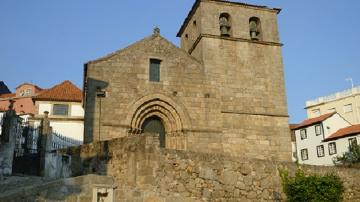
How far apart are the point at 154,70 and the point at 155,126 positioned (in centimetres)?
251

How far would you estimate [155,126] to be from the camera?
18922 mm

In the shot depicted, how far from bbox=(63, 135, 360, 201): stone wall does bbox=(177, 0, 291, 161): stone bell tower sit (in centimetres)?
623

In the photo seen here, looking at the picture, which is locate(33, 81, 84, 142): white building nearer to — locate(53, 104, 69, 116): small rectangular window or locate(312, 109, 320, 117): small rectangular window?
locate(53, 104, 69, 116): small rectangular window

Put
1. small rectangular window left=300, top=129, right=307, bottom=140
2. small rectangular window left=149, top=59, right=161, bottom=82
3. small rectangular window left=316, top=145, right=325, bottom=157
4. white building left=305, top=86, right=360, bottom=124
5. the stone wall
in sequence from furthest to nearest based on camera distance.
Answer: white building left=305, top=86, right=360, bottom=124 → small rectangular window left=300, top=129, right=307, bottom=140 → small rectangular window left=316, top=145, right=325, bottom=157 → small rectangular window left=149, top=59, right=161, bottom=82 → the stone wall

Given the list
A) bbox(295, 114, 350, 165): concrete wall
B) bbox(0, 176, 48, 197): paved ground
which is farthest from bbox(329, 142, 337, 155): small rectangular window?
bbox(0, 176, 48, 197): paved ground

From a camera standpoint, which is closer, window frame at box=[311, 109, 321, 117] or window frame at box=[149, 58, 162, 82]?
window frame at box=[149, 58, 162, 82]

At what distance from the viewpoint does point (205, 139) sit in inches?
727

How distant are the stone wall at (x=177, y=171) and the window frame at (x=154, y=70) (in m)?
6.44

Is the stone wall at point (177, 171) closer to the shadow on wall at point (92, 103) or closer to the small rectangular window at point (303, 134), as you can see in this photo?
the shadow on wall at point (92, 103)

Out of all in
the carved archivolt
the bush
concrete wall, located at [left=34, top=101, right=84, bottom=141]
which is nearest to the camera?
the bush

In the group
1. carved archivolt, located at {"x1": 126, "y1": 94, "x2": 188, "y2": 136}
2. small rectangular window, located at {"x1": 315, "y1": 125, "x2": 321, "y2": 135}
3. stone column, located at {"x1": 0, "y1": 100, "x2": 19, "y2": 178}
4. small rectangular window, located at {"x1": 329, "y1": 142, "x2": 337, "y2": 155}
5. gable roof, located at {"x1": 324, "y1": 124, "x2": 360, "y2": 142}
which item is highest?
small rectangular window, located at {"x1": 315, "y1": 125, "x2": 321, "y2": 135}

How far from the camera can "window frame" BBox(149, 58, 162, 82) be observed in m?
19.0

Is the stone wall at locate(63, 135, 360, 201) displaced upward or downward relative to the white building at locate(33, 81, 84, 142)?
downward

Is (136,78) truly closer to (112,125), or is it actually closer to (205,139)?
(112,125)
